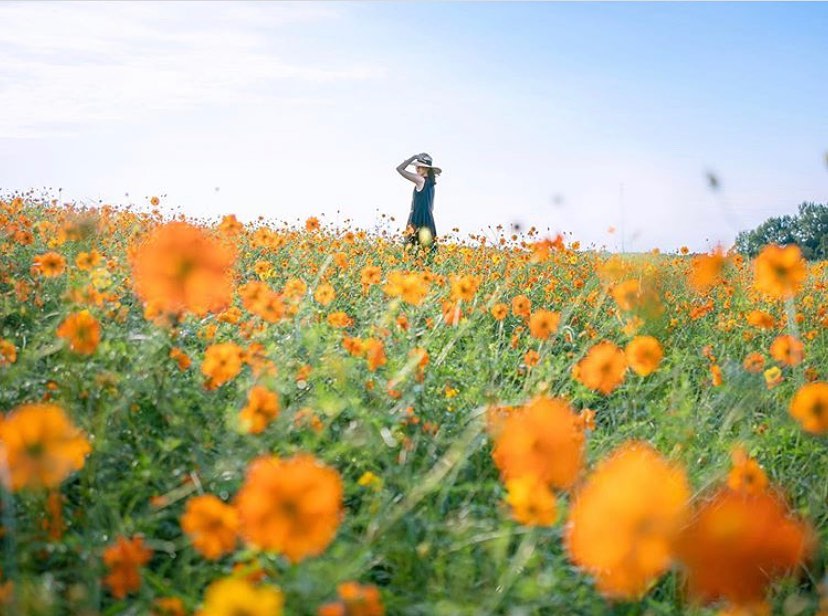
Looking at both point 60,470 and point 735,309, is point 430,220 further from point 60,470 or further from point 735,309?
point 60,470

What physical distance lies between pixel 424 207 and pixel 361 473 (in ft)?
26.4

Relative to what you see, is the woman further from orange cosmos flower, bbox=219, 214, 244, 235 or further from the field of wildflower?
orange cosmos flower, bbox=219, 214, 244, 235

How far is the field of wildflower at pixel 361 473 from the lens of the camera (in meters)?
1.30

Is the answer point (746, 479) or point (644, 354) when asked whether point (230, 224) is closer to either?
point (644, 354)

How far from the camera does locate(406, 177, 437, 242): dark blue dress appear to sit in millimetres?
10305

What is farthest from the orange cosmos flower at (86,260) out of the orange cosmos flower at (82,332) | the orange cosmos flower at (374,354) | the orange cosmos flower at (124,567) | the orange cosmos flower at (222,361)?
the orange cosmos flower at (124,567)

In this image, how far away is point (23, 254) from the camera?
214 inches

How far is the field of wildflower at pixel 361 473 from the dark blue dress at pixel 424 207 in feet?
20.2

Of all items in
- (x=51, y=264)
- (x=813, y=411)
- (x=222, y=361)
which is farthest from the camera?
(x=51, y=264)

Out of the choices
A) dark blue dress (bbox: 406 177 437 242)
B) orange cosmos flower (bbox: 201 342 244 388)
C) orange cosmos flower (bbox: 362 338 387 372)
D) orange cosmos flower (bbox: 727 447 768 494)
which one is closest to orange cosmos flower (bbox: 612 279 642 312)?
orange cosmos flower (bbox: 362 338 387 372)

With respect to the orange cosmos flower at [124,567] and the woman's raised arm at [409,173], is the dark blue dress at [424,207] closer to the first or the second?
the woman's raised arm at [409,173]

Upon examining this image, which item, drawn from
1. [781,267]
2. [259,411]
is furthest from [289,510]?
[781,267]

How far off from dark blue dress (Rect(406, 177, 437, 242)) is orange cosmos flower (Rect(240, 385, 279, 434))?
841 cm

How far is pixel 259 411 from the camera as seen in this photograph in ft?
6.23
